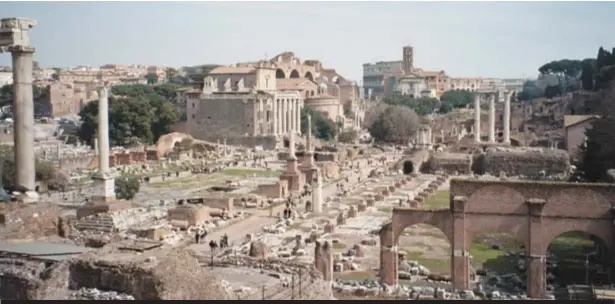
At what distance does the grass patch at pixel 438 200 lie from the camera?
31.3 meters

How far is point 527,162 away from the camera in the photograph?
4488 centimetres

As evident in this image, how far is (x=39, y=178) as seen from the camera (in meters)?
34.9

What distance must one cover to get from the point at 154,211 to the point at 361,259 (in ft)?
30.9

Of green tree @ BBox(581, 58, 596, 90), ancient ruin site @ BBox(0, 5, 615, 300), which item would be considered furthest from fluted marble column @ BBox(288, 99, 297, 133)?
green tree @ BBox(581, 58, 596, 90)

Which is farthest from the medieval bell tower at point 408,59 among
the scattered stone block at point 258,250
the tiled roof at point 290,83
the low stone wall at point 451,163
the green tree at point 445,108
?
the scattered stone block at point 258,250

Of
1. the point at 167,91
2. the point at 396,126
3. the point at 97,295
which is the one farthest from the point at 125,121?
the point at 97,295

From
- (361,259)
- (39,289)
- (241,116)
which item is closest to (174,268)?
(39,289)

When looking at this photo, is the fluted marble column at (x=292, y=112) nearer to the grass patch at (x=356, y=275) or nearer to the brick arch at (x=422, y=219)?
the grass patch at (x=356, y=275)

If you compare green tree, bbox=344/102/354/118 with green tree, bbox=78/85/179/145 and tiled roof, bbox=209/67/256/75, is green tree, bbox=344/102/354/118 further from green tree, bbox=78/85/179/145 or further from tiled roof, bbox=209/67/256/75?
green tree, bbox=78/85/179/145

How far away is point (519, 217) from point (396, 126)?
48734 mm

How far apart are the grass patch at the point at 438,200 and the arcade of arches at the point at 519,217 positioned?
43.9ft

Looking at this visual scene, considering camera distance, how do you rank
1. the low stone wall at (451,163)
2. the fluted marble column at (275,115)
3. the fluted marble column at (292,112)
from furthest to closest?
the fluted marble column at (292,112) < the fluted marble column at (275,115) < the low stone wall at (451,163)

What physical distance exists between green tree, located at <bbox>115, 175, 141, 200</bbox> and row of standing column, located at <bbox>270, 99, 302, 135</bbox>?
31.1 meters

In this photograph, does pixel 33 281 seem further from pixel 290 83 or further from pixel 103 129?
pixel 290 83
